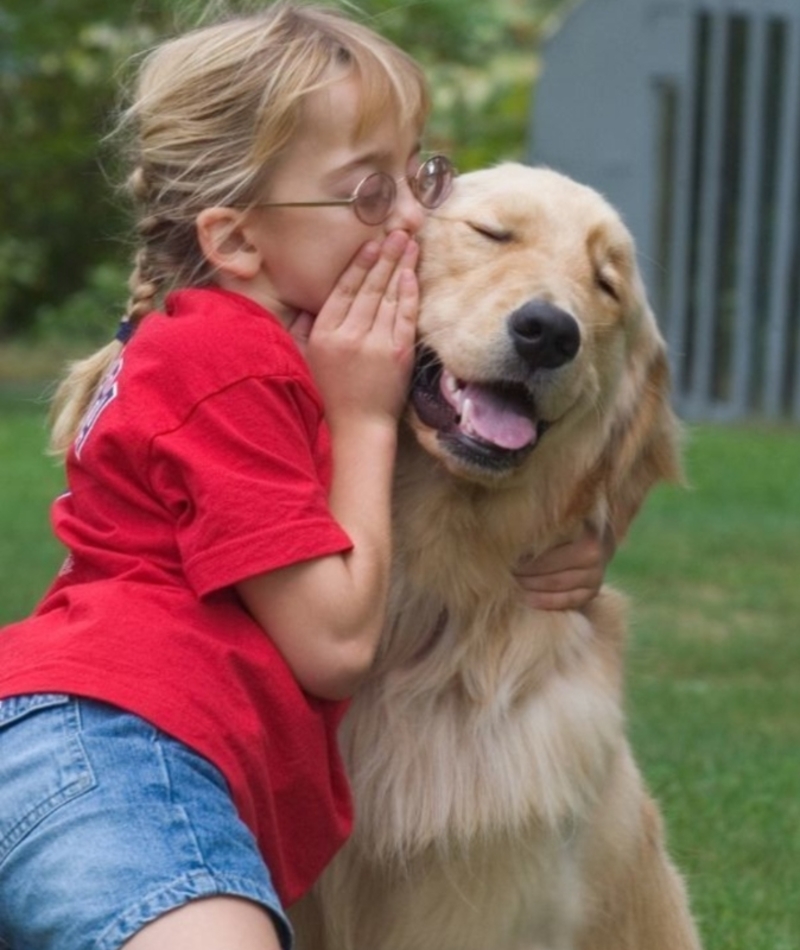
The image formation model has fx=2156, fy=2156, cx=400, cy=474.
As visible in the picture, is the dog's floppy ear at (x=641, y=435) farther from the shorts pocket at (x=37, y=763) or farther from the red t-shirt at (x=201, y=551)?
→ the shorts pocket at (x=37, y=763)

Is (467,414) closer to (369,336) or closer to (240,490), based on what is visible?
(369,336)

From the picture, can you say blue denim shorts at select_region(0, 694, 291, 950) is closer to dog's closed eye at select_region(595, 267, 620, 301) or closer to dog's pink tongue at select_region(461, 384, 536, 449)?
dog's pink tongue at select_region(461, 384, 536, 449)

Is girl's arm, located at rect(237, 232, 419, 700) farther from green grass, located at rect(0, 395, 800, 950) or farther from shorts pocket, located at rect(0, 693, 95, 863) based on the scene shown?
green grass, located at rect(0, 395, 800, 950)

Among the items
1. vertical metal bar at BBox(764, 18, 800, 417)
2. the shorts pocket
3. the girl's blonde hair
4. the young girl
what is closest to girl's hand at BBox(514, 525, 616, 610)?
the young girl

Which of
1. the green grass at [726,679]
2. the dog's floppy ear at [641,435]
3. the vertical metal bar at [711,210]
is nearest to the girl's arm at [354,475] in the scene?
the dog's floppy ear at [641,435]

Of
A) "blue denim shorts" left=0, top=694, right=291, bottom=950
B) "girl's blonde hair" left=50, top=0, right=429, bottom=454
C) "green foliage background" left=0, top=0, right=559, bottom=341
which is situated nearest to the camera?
"blue denim shorts" left=0, top=694, right=291, bottom=950

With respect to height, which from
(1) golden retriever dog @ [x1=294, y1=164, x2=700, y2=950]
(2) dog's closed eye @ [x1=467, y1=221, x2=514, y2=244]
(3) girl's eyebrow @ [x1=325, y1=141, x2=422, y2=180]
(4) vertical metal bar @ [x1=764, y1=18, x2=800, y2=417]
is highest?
(3) girl's eyebrow @ [x1=325, y1=141, x2=422, y2=180]

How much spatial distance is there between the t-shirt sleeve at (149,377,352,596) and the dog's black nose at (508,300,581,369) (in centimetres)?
44

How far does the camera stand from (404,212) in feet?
11.4

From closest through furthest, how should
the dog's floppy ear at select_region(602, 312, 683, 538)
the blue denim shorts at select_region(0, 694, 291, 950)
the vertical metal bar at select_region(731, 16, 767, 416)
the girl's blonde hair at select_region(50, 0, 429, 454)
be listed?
the blue denim shorts at select_region(0, 694, 291, 950) < the girl's blonde hair at select_region(50, 0, 429, 454) < the dog's floppy ear at select_region(602, 312, 683, 538) < the vertical metal bar at select_region(731, 16, 767, 416)

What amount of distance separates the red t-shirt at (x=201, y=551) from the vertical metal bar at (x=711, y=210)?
11.1 meters

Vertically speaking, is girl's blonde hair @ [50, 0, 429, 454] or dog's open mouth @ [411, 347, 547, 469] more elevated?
girl's blonde hair @ [50, 0, 429, 454]

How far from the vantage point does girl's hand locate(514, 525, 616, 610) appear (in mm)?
3676

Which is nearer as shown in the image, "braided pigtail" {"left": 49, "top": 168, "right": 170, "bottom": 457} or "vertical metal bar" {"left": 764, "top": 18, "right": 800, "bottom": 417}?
"braided pigtail" {"left": 49, "top": 168, "right": 170, "bottom": 457}
